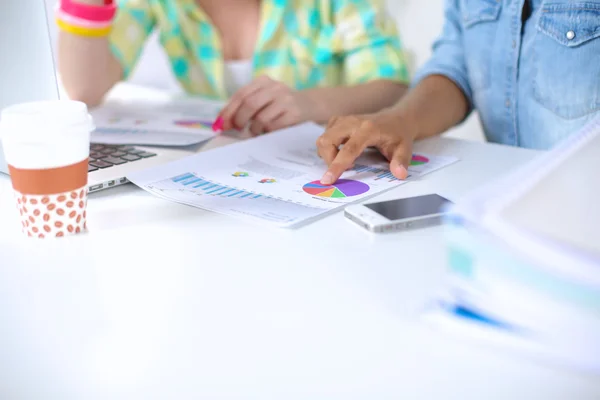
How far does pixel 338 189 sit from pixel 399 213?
0.36 ft

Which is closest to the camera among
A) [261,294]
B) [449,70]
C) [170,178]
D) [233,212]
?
[261,294]

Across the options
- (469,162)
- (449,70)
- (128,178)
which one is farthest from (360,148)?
(449,70)

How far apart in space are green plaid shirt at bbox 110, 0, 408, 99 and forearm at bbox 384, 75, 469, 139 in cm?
24

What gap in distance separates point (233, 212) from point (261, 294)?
164 mm

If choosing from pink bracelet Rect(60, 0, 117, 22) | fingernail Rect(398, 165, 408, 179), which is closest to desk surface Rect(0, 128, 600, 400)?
fingernail Rect(398, 165, 408, 179)

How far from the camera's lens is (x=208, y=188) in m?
0.67

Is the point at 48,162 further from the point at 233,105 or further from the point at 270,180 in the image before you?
the point at 233,105

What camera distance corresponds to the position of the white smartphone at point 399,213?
1.79ft

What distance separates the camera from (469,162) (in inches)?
29.6

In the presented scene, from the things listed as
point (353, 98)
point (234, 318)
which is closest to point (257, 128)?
point (353, 98)

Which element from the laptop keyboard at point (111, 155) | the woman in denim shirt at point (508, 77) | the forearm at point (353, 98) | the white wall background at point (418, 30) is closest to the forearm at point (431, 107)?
the woman in denim shirt at point (508, 77)

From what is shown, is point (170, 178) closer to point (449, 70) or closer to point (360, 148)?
point (360, 148)

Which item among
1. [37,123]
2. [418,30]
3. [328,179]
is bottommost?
[418,30]

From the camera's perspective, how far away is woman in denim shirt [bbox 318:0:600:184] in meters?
0.87
